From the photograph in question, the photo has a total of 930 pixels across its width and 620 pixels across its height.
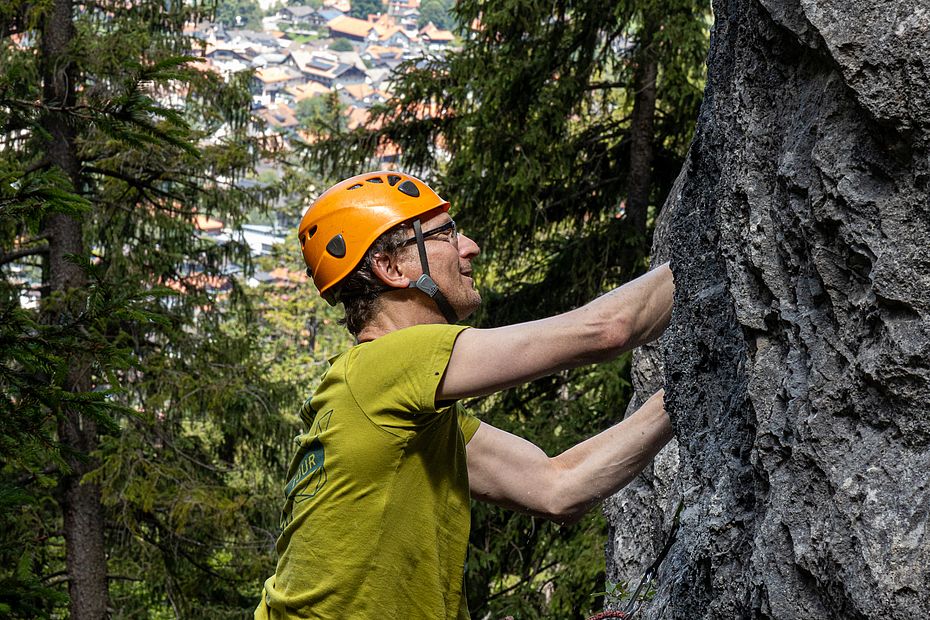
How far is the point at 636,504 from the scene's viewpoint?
15.3ft

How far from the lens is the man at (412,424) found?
2.19 meters

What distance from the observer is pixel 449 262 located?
107 inches

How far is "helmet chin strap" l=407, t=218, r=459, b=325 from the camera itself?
2631 millimetres

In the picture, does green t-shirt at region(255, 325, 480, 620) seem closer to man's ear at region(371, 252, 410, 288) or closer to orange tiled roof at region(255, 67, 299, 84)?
man's ear at region(371, 252, 410, 288)

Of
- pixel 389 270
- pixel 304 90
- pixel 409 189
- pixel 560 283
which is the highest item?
pixel 409 189

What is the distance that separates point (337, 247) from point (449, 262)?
0.31m

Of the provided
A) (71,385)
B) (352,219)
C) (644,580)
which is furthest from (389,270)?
(71,385)

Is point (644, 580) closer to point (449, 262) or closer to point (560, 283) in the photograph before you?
point (449, 262)

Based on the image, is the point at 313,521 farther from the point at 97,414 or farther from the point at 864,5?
the point at 97,414

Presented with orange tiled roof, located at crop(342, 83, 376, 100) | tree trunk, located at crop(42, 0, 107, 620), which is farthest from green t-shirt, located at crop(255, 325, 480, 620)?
orange tiled roof, located at crop(342, 83, 376, 100)

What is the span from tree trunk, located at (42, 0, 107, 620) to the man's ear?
875 cm

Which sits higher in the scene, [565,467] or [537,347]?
[537,347]

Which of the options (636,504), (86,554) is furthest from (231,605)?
(636,504)

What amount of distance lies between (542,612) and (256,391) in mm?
4449
